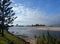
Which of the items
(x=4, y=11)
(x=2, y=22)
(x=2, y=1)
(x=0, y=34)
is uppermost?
(x=2, y=1)

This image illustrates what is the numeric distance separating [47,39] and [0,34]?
5221mm

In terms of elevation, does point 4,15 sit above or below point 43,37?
above

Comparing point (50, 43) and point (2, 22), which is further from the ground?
point (2, 22)

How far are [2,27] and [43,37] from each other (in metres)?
4.52

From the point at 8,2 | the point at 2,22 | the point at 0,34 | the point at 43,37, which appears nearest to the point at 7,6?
the point at 8,2

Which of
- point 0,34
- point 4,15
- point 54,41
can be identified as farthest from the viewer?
point 0,34

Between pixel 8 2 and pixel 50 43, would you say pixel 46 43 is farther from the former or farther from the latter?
pixel 8 2

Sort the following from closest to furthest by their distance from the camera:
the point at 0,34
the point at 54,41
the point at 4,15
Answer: the point at 54,41
the point at 4,15
the point at 0,34

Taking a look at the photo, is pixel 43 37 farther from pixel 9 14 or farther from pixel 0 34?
pixel 0 34

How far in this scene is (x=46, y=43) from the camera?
7590 millimetres

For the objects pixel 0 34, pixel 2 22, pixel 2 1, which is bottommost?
pixel 0 34

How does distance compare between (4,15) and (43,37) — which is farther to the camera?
(4,15)

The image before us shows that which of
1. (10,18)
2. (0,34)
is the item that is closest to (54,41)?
(10,18)

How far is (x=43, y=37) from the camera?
7707 mm
